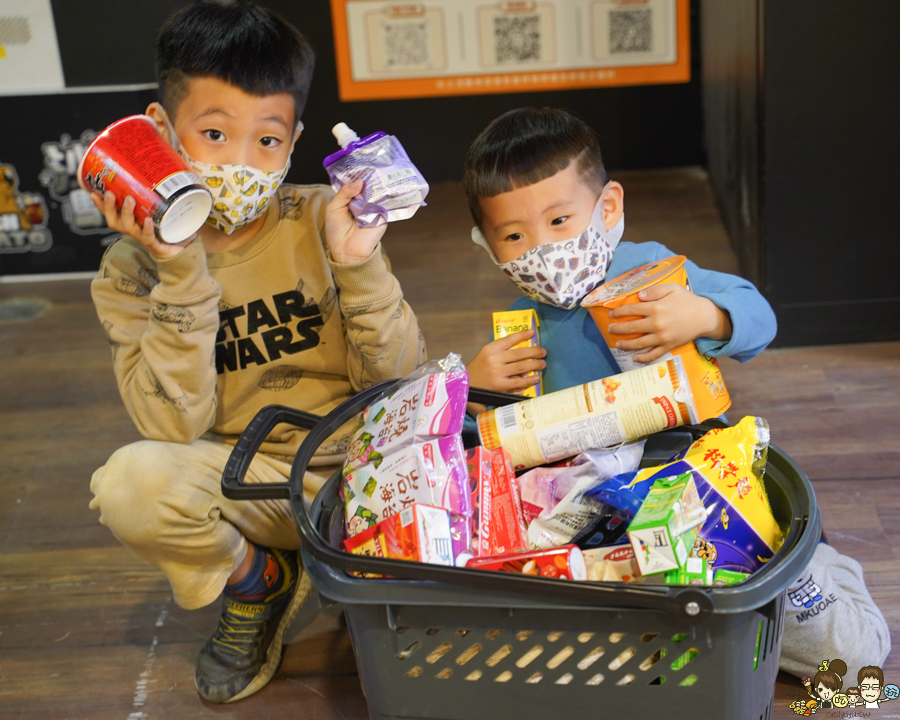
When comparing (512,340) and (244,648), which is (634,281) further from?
(244,648)

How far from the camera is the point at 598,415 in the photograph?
106cm

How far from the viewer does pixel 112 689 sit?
4.39 feet

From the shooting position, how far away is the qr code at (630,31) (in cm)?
368

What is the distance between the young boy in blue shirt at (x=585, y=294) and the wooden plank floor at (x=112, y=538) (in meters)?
0.11

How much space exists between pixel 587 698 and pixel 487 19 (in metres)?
3.31

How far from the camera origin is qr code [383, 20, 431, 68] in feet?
12.2

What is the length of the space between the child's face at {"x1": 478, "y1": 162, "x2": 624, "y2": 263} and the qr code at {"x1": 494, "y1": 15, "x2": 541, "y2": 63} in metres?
2.70

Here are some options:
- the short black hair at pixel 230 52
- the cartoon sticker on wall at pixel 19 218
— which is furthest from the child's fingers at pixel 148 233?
the cartoon sticker on wall at pixel 19 218

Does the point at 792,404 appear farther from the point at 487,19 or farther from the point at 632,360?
the point at 487,19

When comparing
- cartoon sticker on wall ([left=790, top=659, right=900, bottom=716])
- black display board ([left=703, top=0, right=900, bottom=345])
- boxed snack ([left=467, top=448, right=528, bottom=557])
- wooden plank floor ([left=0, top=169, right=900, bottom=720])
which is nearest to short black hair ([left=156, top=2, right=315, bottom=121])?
boxed snack ([left=467, top=448, right=528, bottom=557])

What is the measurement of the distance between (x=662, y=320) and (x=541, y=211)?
246mm

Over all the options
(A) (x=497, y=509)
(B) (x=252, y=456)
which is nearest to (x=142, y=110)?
(B) (x=252, y=456)

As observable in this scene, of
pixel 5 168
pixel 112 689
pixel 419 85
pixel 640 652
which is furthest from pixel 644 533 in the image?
pixel 419 85

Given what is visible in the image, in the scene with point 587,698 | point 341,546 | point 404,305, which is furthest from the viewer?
point 404,305
